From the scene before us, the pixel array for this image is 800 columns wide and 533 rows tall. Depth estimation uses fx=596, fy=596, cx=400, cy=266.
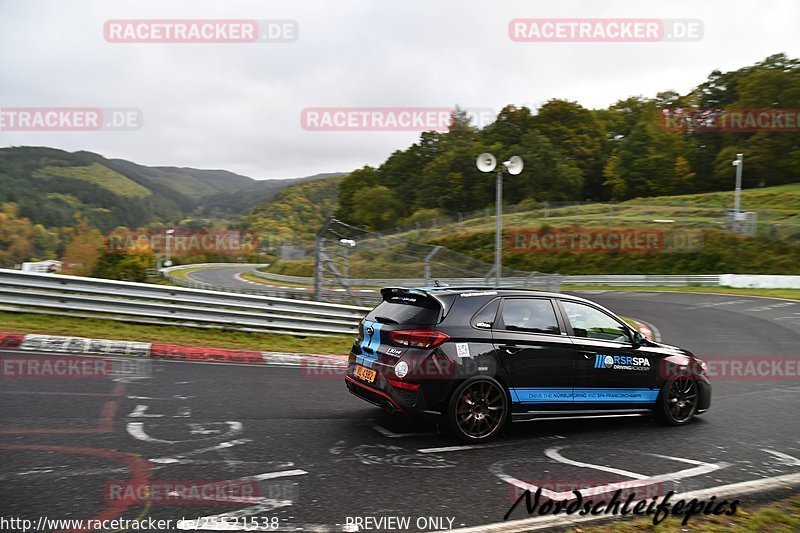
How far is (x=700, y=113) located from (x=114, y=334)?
9863 centimetres

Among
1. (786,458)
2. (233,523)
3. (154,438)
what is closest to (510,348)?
(786,458)

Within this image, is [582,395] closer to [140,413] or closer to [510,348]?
[510,348]

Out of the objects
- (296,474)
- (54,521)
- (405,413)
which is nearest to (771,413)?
(405,413)

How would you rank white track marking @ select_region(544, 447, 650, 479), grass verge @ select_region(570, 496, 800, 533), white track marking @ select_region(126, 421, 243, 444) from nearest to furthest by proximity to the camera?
1. grass verge @ select_region(570, 496, 800, 533)
2. white track marking @ select_region(544, 447, 650, 479)
3. white track marking @ select_region(126, 421, 243, 444)

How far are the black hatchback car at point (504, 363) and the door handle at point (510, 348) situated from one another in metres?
0.01

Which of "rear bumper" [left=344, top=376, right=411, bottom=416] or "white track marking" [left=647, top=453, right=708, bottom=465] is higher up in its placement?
"rear bumper" [left=344, top=376, right=411, bottom=416]

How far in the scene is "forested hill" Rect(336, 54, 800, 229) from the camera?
3159 inches

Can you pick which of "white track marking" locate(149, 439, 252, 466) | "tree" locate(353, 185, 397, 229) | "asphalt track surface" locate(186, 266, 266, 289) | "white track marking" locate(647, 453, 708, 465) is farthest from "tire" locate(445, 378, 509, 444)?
"tree" locate(353, 185, 397, 229)

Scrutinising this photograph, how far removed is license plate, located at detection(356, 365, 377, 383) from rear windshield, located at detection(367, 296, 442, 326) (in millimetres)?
544

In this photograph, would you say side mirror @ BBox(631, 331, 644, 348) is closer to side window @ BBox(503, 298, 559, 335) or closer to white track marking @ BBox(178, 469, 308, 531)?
side window @ BBox(503, 298, 559, 335)

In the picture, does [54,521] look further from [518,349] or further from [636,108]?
[636,108]

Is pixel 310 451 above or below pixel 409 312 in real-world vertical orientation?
below

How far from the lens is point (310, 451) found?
5492 mm

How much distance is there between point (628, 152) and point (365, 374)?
295ft
